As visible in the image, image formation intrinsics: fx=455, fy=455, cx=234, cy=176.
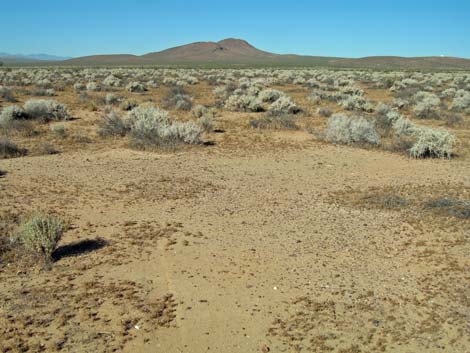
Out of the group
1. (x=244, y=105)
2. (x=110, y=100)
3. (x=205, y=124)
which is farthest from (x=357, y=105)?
(x=110, y=100)

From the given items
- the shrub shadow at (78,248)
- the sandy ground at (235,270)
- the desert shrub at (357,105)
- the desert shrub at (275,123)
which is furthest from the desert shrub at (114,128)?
the desert shrub at (357,105)

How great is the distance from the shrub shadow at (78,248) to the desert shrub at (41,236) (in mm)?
189

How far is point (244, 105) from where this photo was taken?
25.6 m

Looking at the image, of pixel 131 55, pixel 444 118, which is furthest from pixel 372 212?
pixel 131 55

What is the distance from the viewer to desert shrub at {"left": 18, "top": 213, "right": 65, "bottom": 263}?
7.39 m

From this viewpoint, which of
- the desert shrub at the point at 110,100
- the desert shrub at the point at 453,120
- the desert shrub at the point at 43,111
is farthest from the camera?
the desert shrub at the point at 110,100

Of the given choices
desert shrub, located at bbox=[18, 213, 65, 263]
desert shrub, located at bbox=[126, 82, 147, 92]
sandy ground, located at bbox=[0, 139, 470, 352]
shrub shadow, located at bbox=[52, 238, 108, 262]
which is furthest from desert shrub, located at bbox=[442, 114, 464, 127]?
desert shrub, located at bbox=[126, 82, 147, 92]

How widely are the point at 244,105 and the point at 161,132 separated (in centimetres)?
973

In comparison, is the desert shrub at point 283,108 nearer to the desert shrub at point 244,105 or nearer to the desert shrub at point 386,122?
the desert shrub at point 244,105

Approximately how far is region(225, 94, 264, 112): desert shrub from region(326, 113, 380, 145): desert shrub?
8.21 m

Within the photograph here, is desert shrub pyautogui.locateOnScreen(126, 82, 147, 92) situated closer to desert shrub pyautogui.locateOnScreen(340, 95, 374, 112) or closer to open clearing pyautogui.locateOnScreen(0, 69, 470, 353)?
desert shrub pyautogui.locateOnScreen(340, 95, 374, 112)

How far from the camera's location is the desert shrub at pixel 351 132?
1712cm

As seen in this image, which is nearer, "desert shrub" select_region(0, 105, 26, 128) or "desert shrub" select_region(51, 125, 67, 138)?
"desert shrub" select_region(51, 125, 67, 138)

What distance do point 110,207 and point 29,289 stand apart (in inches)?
146
